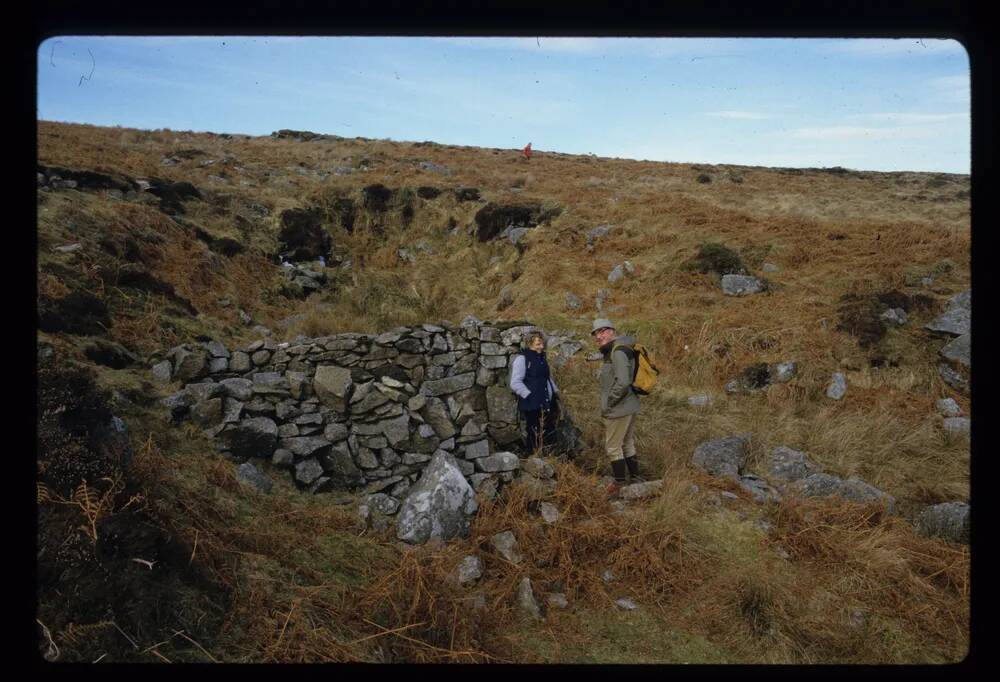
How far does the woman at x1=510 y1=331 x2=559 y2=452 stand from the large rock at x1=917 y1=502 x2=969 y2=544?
442 cm

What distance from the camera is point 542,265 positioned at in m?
16.6

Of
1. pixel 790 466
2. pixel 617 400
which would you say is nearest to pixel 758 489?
pixel 790 466

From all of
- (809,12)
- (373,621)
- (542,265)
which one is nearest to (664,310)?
(542,265)

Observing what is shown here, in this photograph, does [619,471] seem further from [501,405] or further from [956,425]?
[956,425]

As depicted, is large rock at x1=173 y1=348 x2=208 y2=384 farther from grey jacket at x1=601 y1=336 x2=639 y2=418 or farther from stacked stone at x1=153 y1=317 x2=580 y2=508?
grey jacket at x1=601 y1=336 x2=639 y2=418

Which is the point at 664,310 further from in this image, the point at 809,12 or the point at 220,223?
the point at 220,223

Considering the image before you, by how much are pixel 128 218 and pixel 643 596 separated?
556 inches

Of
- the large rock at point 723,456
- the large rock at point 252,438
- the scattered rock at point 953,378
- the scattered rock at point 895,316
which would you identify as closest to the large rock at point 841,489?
the large rock at point 723,456

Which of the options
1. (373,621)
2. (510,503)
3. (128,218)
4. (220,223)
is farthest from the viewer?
(220,223)

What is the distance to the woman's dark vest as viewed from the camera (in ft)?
23.5

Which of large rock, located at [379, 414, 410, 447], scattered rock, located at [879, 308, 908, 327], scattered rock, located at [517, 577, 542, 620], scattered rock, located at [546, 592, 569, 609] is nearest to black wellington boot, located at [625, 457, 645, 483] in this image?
scattered rock, located at [546, 592, 569, 609]

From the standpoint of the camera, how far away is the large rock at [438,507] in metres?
5.79

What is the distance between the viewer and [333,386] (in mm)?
7324

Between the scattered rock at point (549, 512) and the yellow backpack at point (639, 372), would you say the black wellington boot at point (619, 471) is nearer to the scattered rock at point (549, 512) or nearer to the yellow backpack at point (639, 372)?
the yellow backpack at point (639, 372)
